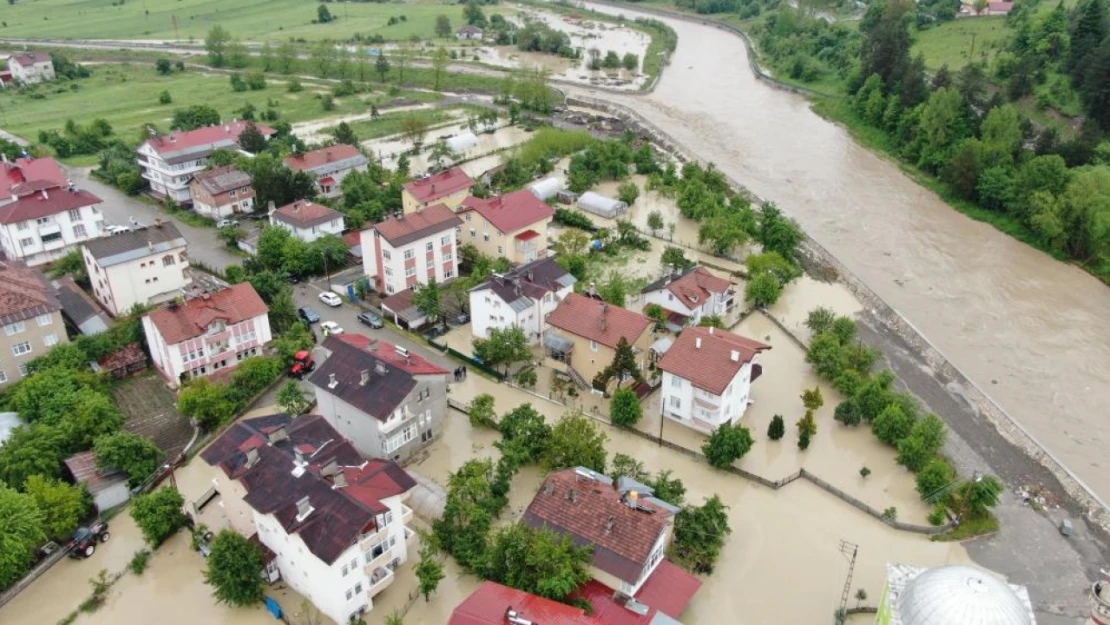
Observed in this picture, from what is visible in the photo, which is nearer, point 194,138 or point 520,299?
point 520,299

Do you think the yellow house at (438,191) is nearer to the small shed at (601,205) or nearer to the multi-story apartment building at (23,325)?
the small shed at (601,205)

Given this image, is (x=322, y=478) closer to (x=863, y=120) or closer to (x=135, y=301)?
(x=135, y=301)

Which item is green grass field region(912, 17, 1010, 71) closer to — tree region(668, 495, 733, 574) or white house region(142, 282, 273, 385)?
tree region(668, 495, 733, 574)

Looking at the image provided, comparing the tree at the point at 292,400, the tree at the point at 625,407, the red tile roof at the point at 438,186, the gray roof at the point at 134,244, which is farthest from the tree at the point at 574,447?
the red tile roof at the point at 438,186

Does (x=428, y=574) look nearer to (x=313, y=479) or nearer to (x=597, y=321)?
(x=313, y=479)

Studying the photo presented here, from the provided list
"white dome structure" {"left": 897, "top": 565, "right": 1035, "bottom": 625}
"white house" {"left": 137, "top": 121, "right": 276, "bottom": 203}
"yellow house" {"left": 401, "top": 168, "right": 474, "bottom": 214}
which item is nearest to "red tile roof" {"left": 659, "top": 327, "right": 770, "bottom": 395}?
"white dome structure" {"left": 897, "top": 565, "right": 1035, "bottom": 625}

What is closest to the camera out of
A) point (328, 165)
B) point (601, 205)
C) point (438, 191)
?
point (438, 191)

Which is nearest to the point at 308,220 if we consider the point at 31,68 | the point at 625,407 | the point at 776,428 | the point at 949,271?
the point at 625,407
